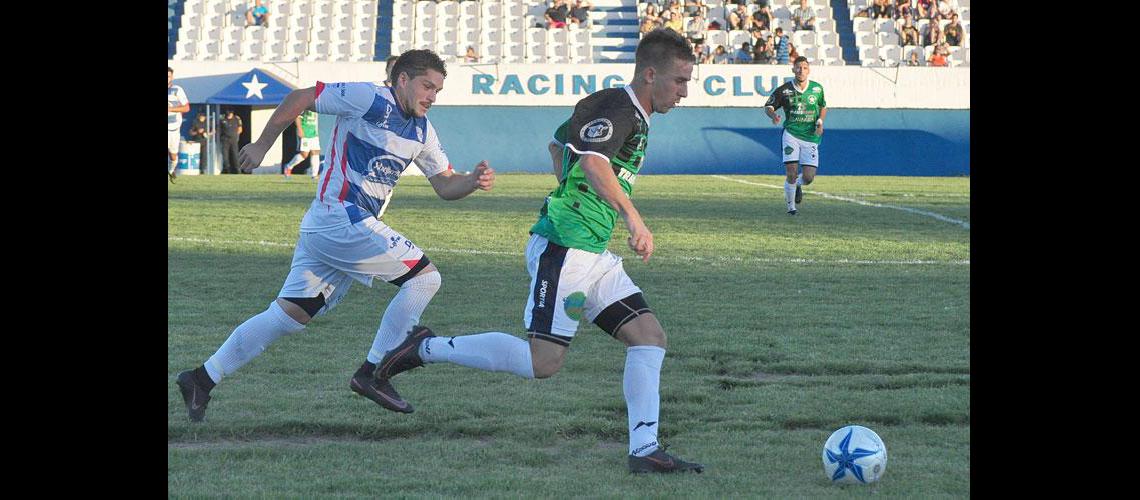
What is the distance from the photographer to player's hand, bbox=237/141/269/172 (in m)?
6.07

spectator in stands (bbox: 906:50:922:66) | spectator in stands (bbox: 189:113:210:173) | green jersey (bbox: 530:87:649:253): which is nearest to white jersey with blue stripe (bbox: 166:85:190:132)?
spectator in stands (bbox: 189:113:210:173)

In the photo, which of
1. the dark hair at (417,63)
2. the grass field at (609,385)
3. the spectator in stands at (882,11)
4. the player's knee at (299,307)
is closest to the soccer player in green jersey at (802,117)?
the grass field at (609,385)

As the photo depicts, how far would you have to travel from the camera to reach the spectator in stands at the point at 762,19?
36.2 metres

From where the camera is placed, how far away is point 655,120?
33.0 metres

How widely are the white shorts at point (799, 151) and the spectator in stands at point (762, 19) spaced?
681 inches

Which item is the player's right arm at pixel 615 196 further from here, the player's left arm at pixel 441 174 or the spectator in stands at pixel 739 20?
the spectator in stands at pixel 739 20

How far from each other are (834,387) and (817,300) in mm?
3403

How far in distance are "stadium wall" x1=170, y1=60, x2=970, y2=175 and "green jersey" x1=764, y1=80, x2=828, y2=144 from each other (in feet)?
42.7

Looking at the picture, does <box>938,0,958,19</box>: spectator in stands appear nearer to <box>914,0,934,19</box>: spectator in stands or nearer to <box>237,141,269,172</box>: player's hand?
<box>914,0,934,19</box>: spectator in stands

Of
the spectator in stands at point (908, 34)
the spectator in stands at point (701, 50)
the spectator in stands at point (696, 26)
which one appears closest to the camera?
the spectator in stands at point (701, 50)

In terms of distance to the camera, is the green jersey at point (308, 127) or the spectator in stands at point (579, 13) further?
the spectator in stands at point (579, 13)

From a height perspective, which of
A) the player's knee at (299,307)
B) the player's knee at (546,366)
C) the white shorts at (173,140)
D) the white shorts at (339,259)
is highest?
the white shorts at (173,140)
